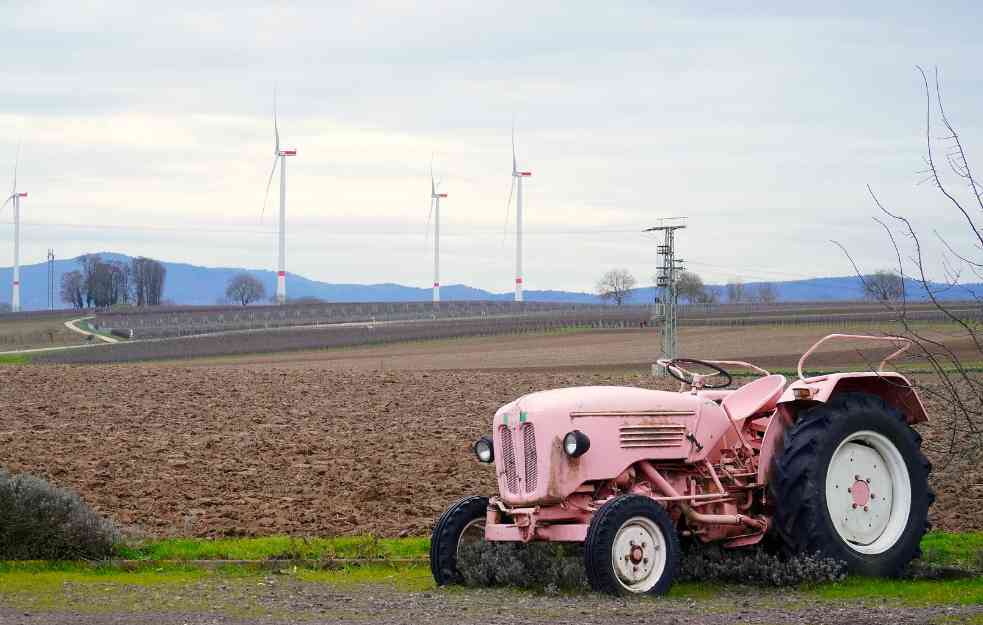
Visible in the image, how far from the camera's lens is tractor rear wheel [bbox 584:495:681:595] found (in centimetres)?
976

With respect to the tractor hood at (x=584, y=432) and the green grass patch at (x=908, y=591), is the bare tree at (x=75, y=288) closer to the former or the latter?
the tractor hood at (x=584, y=432)

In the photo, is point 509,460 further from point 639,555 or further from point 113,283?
point 113,283

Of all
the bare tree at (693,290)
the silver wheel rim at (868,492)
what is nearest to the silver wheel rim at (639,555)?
the silver wheel rim at (868,492)

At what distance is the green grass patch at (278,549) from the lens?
12.8 meters

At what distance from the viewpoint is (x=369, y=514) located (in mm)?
15625

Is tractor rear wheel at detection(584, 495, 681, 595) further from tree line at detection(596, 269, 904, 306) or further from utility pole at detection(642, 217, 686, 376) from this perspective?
tree line at detection(596, 269, 904, 306)

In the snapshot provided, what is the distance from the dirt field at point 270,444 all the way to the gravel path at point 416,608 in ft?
9.88

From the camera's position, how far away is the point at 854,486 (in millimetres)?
11211

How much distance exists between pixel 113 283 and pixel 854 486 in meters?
142

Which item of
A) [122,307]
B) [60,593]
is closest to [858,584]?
[60,593]

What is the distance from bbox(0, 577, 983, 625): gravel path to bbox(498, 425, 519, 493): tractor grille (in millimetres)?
855

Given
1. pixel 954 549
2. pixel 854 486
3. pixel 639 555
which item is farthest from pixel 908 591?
pixel 954 549

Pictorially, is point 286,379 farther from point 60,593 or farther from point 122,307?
point 122,307

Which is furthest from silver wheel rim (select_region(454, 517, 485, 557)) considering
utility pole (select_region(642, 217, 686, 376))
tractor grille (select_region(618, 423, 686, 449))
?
utility pole (select_region(642, 217, 686, 376))
